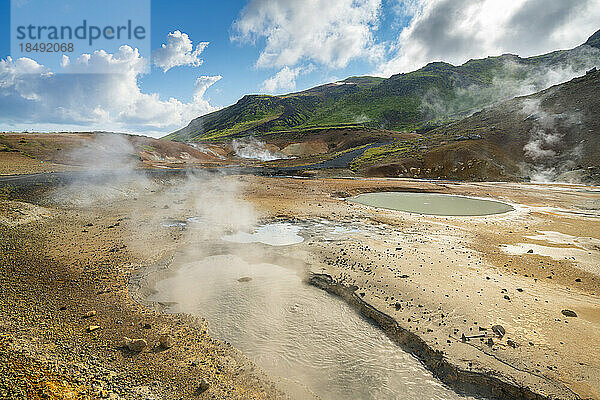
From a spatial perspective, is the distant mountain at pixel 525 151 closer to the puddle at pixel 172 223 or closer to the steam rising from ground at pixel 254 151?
the steam rising from ground at pixel 254 151

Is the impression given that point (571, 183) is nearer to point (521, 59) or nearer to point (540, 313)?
point (540, 313)

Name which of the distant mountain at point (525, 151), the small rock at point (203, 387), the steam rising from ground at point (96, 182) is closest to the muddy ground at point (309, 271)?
the small rock at point (203, 387)

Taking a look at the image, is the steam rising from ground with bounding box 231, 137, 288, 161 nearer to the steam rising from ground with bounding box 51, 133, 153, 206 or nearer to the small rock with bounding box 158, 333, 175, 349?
the steam rising from ground with bounding box 51, 133, 153, 206

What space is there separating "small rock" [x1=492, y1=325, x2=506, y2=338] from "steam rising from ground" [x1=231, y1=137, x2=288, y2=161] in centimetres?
7493

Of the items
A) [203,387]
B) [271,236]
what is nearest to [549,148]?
[271,236]

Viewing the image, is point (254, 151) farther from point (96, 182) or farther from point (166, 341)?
point (166, 341)

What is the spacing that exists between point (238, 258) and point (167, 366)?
22.5ft

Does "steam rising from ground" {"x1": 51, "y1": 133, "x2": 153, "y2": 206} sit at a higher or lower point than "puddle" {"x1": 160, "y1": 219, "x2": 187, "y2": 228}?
higher

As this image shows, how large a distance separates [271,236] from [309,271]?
5.06 metres

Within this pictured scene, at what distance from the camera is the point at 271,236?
16922 mm

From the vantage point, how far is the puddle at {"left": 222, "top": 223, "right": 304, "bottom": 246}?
52.5 ft

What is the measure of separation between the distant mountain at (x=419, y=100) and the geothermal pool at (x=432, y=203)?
82119 millimetres

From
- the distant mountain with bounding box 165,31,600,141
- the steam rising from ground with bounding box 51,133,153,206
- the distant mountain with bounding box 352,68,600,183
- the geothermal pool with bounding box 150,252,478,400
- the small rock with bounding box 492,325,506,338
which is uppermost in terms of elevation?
the distant mountain with bounding box 165,31,600,141

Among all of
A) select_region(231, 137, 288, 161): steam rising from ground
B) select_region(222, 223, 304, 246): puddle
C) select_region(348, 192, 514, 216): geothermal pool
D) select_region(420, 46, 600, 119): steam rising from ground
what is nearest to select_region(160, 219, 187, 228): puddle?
select_region(222, 223, 304, 246): puddle
